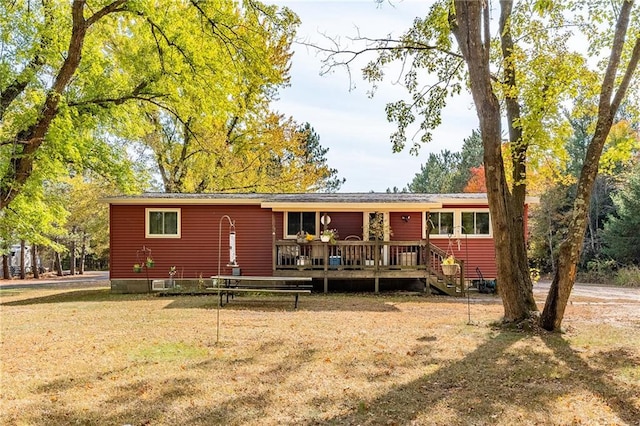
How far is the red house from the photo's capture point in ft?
48.7

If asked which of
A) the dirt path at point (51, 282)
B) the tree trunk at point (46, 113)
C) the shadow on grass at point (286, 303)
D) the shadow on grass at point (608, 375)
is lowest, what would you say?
the dirt path at point (51, 282)

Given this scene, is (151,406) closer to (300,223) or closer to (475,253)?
(300,223)

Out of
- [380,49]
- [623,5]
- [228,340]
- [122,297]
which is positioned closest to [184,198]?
[122,297]

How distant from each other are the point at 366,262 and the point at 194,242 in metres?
5.41

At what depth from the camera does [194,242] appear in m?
15.3

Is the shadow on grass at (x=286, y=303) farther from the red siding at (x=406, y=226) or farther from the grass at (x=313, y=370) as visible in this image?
the red siding at (x=406, y=226)

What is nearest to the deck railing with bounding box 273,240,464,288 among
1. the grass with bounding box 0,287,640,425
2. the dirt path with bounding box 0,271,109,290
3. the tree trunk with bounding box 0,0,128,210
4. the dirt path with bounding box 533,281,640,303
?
the dirt path with bounding box 533,281,640,303

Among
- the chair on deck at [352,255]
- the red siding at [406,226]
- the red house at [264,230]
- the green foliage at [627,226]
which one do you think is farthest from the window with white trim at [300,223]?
the green foliage at [627,226]

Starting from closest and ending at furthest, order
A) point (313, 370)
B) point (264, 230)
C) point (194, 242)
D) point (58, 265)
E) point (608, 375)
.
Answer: point (608, 375) < point (313, 370) < point (194, 242) < point (264, 230) < point (58, 265)

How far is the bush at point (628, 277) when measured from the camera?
1970cm

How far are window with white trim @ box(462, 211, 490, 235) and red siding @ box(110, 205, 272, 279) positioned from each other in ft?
20.4

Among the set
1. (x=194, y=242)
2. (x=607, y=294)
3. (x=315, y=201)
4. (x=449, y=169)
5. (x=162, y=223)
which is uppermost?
(x=449, y=169)

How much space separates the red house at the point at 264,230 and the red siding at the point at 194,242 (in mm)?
31

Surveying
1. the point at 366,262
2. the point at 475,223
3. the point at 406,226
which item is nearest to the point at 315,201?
the point at 366,262
